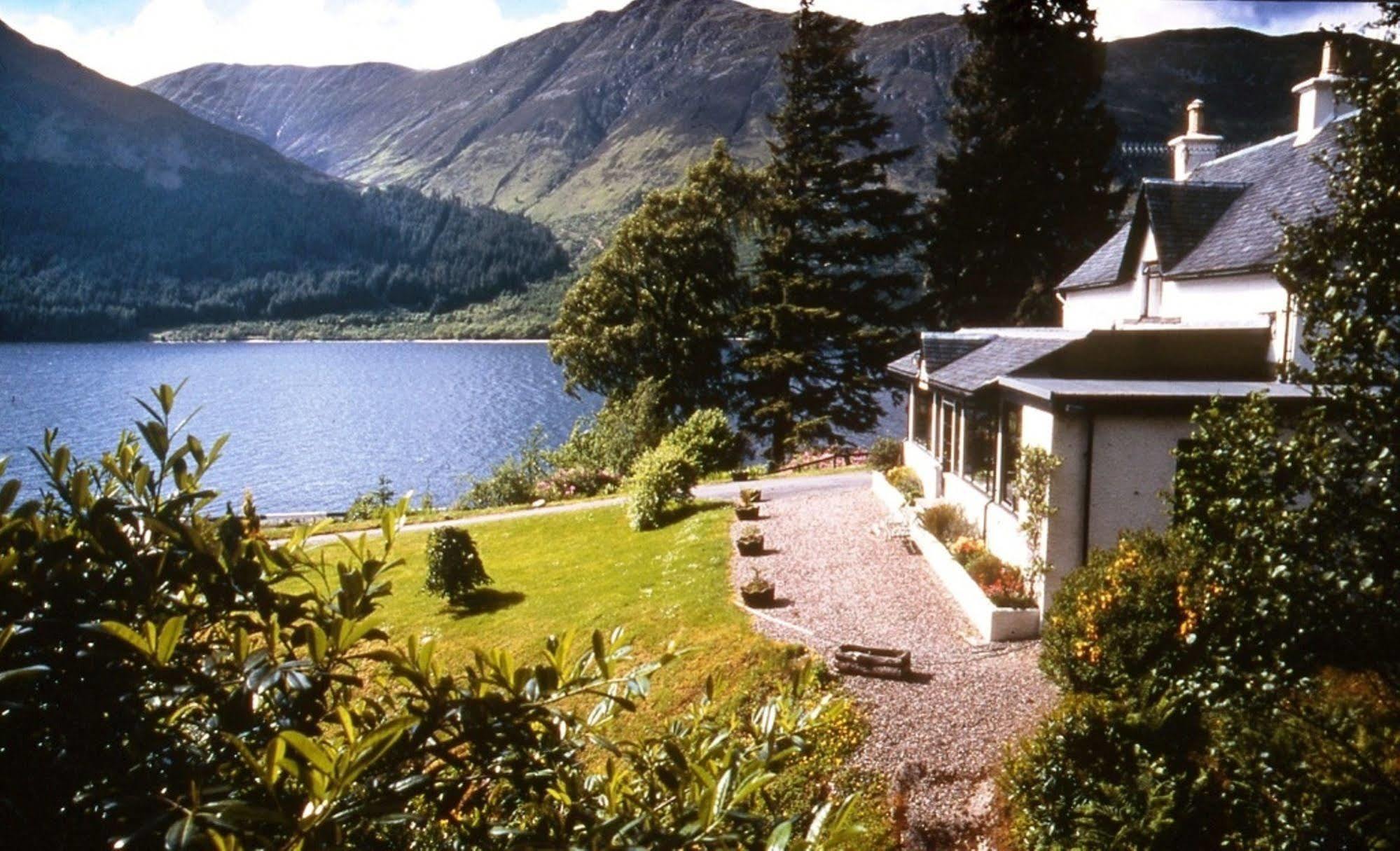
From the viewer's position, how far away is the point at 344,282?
187125mm

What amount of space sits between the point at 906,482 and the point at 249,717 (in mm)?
22090

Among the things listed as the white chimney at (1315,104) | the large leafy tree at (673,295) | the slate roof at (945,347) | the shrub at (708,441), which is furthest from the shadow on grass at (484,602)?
the white chimney at (1315,104)

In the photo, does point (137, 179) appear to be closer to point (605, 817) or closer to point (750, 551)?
point (750, 551)

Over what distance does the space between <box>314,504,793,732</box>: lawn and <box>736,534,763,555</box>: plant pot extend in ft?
1.39

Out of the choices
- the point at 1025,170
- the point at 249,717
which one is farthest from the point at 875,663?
the point at 1025,170

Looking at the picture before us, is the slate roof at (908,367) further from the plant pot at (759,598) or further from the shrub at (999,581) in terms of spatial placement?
the plant pot at (759,598)

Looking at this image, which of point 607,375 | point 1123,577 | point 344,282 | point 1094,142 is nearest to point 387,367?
point 344,282

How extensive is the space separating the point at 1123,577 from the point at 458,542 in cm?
1438

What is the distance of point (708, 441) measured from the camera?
115 feet

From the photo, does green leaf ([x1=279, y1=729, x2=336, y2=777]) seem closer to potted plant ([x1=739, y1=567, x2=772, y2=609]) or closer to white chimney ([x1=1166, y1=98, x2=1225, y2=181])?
potted plant ([x1=739, y1=567, x2=772, y2=609])

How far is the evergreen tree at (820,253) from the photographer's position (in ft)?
122

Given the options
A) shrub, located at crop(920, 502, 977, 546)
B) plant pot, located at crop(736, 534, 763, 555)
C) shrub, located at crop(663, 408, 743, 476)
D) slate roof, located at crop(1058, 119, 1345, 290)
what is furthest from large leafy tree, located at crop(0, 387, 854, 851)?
shrub, located at crop(663, 408, 743, 476)

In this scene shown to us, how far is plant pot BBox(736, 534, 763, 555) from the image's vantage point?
1989 centimetres

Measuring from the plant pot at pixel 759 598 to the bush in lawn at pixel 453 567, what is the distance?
730cm
